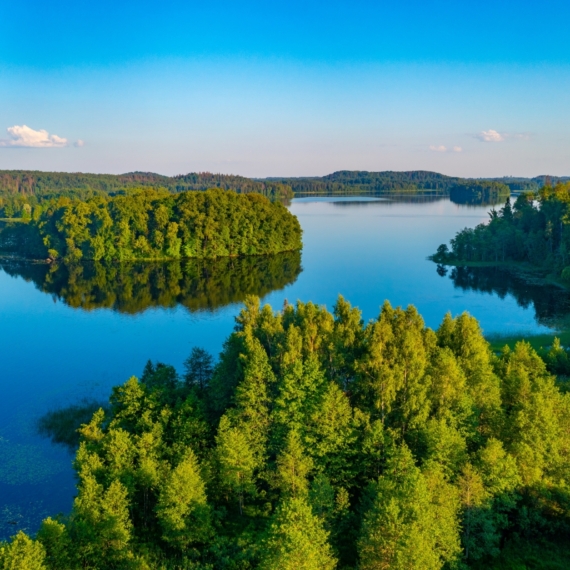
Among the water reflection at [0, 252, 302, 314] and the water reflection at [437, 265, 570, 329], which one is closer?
the water reflection at [437, 265, 570, 329]

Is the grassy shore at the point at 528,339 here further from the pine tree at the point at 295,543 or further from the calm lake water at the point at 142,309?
the pine tree at the point at 295,543

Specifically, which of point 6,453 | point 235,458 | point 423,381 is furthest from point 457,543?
point 6,453

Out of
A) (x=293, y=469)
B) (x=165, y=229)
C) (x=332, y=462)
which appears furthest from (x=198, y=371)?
(x=165, y=229)

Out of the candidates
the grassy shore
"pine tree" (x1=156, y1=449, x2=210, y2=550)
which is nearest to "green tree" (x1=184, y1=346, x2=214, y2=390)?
"pine tree" (x1=156, y1=449, x2=210, y2=550)

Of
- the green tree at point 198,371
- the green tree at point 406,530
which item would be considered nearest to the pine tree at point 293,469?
the green tree at point 406,530

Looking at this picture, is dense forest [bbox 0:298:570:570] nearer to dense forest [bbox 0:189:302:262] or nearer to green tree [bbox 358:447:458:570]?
green tree [bbox 358:447:458:570]

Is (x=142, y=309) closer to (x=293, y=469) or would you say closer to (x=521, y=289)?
(x=293, y=469)
